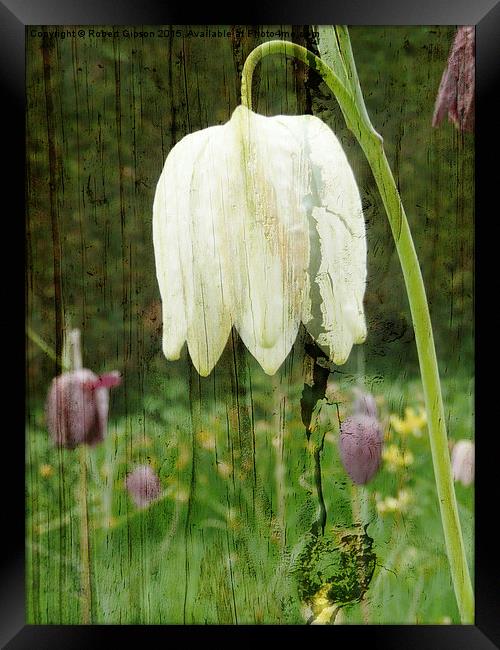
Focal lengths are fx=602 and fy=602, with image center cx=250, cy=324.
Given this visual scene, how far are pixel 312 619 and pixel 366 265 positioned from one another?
63 centimetres

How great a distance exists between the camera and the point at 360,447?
105 cm

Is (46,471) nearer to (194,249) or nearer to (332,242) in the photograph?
(194,249)

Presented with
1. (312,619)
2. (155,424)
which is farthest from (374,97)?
(312,619)

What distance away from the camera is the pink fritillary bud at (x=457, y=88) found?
105cm

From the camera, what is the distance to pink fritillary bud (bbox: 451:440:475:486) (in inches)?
41.7

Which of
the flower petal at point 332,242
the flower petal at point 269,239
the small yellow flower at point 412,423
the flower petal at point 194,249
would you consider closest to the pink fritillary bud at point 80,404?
the flower petal at point 194,249

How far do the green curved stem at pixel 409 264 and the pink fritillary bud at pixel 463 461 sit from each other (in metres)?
0.01

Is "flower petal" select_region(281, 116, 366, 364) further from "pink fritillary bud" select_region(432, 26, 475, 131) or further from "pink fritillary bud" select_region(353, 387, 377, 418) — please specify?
"pink fritillary bud" select_region(432, 26, 475, 131)

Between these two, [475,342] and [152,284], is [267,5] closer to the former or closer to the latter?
[152,284]

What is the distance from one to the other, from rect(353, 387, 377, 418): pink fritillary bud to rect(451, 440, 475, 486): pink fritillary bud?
0.53ft

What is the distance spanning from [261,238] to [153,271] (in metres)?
0.20
